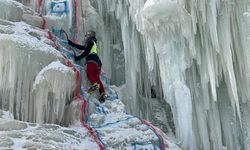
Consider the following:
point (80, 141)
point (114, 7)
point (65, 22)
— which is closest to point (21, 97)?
point (80, 141)

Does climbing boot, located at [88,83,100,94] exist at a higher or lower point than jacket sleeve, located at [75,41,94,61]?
lower

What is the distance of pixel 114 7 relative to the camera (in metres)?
9.31

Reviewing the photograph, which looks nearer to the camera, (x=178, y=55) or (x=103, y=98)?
(x=103, y=98)

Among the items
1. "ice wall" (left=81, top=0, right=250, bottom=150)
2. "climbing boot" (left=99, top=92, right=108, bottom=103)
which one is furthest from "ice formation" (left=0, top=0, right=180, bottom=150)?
"ice wall" (left=81, top=0, right=250, bottom=150)

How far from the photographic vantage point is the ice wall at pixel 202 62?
292 inches

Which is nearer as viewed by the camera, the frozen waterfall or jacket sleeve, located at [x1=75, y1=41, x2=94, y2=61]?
the frozen waterfall

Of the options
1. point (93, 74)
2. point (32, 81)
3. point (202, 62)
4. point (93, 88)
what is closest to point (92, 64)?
point (93, 74)

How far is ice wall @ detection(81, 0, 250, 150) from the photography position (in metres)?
7.41

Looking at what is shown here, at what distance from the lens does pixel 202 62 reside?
7.71 meters

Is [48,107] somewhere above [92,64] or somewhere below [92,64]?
below

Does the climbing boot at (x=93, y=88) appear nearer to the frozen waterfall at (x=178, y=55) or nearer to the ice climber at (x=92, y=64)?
the ice climber at (x=92, y=64)

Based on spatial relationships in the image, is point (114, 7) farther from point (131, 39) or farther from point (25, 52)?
point (25, 52)

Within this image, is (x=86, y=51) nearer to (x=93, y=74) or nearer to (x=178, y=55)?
(x=93, y=74)

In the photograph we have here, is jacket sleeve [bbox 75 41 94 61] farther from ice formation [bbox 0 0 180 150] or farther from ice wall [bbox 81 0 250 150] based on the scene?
ice wall [bbox 81 0 250 150]
